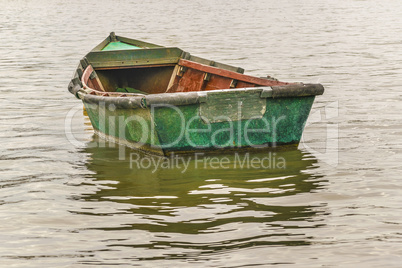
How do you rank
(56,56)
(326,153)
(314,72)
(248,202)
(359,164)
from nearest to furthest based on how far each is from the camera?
1. (248,202)
2. (359,164)
3. (326,153)
4. (314,72)
5. (56,56)

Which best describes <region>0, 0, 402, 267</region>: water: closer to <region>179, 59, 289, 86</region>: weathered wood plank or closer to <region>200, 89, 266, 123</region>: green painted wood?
<region>200, 89, 266, 123</region>: green painted wood

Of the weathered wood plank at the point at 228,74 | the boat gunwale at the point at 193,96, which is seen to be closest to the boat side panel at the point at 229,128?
the boat gunwale at the point at 193,96

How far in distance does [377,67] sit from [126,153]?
380 inches

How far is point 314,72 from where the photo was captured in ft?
51.8

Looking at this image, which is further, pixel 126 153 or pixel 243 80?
pixel 243 80

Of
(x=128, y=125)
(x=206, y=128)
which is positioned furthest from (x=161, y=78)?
(x=206, y=128)

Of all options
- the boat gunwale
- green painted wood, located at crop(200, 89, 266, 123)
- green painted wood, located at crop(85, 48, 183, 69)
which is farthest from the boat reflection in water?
green painted wood, located at crop(85, 48, 183, 69)

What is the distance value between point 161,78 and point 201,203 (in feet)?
18.1

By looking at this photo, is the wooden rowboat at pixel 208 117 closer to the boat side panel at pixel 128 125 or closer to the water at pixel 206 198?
the boat side panel at pixel 128 125

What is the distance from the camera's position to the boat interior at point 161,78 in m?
9.98

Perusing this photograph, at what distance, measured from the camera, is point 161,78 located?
37.6ft

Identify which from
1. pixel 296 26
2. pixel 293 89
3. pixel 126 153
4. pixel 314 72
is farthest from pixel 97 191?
pixel 296 26

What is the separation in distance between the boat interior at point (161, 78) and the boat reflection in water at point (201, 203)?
227cm

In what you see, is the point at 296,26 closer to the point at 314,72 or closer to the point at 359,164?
the point at 314,72
